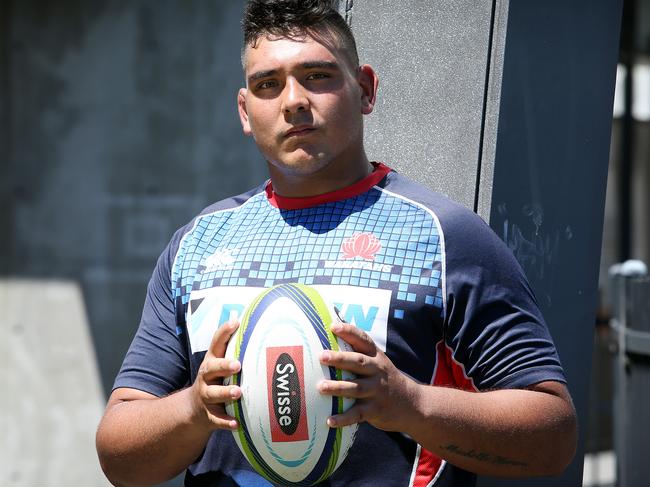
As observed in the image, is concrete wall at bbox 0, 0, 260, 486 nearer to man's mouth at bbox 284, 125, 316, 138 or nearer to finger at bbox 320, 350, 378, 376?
man's mouth at bbox 284, 125, 316, 138

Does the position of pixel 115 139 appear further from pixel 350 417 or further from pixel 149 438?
pixel 350 417

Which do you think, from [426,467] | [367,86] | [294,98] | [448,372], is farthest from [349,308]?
[367,86]

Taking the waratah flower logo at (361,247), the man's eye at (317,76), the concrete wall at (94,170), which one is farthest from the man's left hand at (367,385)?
the concrete wall at (94,170)

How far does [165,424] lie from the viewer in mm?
2041

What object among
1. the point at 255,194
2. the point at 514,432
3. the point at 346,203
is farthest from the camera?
the point at 255,194

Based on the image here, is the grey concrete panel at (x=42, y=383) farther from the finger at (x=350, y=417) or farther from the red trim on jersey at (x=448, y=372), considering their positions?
the finger at (x=350, y=417)

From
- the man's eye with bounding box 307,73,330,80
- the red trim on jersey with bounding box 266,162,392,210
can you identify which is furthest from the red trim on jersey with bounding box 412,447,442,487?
the man's eye with bounding box 307,73,330,80

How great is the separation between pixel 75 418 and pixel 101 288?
805mm

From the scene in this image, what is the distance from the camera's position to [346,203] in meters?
2.21

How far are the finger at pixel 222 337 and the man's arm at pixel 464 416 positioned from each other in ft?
0.69

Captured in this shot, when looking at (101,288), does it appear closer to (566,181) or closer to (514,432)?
(566,181)

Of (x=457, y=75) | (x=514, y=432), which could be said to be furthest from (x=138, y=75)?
(x=514, y=432)

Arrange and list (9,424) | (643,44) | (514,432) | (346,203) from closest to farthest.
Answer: (514,432) → (346,203) → (9,424) → (643,44)

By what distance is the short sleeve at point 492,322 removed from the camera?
1.98 m
